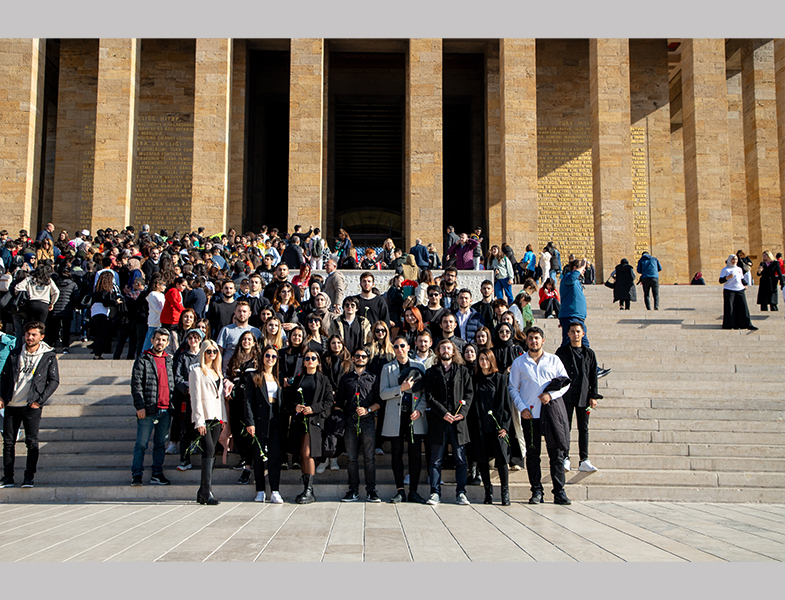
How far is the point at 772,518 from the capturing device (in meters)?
6.27

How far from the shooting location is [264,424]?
7062 mm

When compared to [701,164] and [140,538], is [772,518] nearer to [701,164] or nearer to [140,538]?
[140,538]

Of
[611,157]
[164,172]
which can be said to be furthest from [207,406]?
[164,172]

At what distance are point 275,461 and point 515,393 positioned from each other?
8.38 ft

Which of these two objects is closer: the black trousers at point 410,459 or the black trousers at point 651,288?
the black trousers at point 410,459

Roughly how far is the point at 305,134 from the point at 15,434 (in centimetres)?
1599

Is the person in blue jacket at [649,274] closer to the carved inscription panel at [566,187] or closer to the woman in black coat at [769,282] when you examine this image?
the woman in black coat at [769,282]

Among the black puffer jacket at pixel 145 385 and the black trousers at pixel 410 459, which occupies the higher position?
the black puffer jacket at pixel 145 385

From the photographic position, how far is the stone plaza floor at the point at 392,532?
4.70 meters

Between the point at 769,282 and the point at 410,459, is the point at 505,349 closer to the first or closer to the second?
the point at 410,459

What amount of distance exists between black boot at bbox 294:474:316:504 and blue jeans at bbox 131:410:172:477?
5.25ft

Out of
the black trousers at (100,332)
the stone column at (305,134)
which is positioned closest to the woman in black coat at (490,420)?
the black trousers at (100,332)

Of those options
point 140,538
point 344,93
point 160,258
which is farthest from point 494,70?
point 140,538

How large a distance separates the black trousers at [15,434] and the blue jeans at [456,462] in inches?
168
